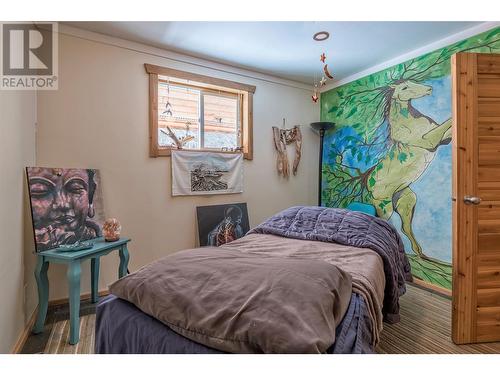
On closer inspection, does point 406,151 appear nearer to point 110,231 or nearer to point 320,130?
point 320,130

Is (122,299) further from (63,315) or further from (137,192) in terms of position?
(137,192)

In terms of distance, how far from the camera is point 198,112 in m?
3.10

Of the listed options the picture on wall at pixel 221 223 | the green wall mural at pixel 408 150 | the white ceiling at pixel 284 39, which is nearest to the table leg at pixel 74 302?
the picture on wall at pixel 221 223

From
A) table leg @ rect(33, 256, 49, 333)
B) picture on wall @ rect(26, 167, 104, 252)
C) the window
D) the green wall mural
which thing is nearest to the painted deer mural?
the green wall mural

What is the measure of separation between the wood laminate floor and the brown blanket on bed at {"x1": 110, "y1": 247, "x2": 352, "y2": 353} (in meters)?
0.98

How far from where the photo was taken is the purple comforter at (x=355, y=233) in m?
1.78

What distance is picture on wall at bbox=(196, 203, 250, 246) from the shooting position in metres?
3.00

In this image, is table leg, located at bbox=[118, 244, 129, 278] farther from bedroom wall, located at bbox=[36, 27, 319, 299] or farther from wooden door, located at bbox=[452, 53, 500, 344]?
wooden door, located at bbox=[452, 53, 500, 344]

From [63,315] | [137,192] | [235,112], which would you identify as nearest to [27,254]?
[63,315]

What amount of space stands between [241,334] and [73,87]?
8.38ft

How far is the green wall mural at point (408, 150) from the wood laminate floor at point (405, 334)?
494 mm

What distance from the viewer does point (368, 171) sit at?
3242 millimetres

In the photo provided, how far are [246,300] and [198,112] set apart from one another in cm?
256
